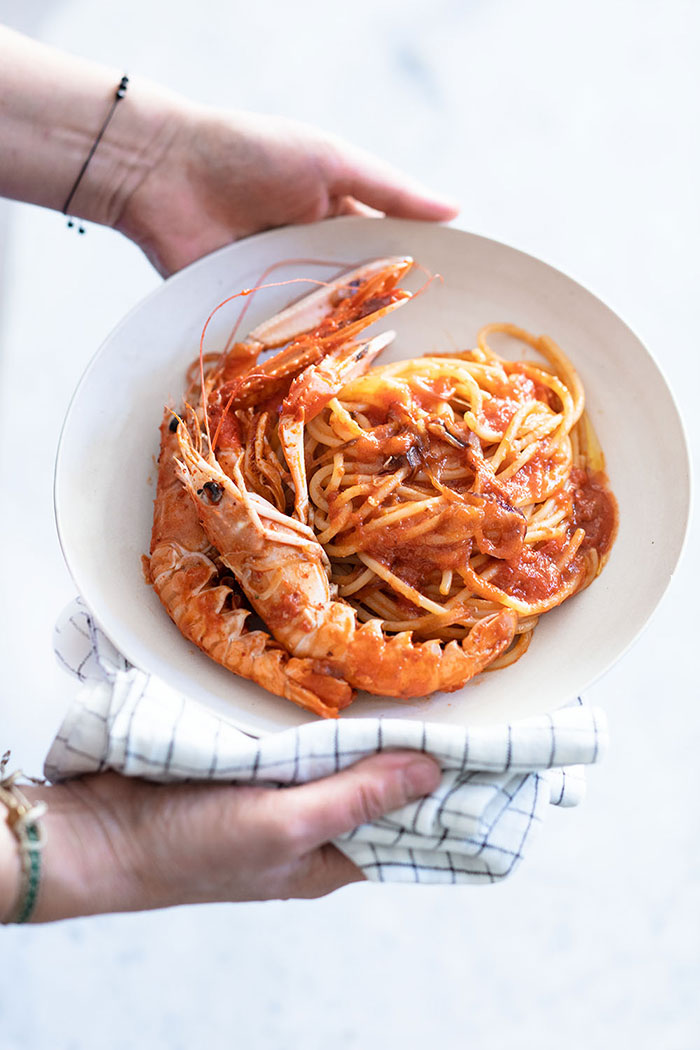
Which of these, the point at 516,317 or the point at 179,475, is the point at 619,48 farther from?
the point at 179,475

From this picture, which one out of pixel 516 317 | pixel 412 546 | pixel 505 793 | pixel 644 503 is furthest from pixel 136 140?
pixel 505 793

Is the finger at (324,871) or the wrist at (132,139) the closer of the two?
the finger at (324,871)

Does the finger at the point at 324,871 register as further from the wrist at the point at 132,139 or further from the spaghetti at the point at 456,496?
the wrist at the point at 132,139

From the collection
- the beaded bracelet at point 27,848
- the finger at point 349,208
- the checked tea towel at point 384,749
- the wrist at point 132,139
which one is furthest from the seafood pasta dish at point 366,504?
the wrist at point 132,139

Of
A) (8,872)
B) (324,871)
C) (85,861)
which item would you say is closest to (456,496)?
(324,871)

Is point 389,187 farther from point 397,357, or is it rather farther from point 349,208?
point 397,357

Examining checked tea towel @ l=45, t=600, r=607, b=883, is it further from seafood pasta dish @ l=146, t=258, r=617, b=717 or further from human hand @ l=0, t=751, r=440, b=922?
seafood pasta dish @ l=146, t=258, r=617, b=717

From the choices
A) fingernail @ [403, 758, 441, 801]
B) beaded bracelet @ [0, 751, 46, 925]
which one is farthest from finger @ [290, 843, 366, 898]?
beaded bracelet @ [0, 751, 46, 925]
